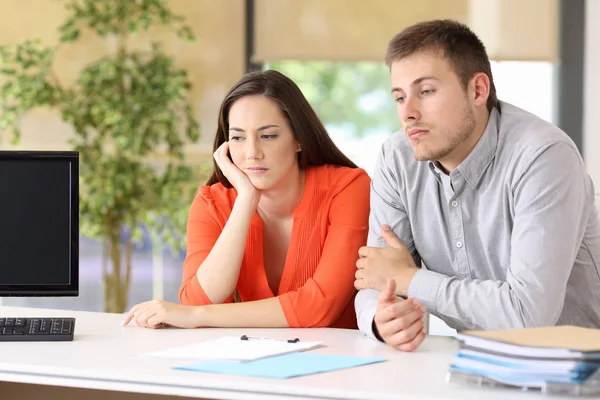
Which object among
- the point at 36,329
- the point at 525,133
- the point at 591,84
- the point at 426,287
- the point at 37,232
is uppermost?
the point at 591,84

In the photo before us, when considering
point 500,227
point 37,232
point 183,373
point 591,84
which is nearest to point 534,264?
point 500,227

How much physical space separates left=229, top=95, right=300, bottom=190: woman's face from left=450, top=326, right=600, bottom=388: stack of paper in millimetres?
977

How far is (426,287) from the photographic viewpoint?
1.93 metres

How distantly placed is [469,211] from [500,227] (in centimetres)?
9

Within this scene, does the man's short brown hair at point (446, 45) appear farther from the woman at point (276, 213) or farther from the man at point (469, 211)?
the woman at point (276, 213)

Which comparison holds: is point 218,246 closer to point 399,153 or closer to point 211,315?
point 211,315

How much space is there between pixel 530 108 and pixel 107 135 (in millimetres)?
2314

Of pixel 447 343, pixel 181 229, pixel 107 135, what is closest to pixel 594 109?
pixel 181 229

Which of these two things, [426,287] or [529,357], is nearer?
[529,357]

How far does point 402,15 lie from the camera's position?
4629 mm

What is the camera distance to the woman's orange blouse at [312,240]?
2.22 metres

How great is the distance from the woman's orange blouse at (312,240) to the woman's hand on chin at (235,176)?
9 centimetres

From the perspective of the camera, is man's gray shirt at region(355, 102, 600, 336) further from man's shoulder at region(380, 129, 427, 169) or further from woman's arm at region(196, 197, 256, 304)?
woman's arm at region(196, 197, 256, 304)

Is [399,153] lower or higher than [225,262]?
higher
